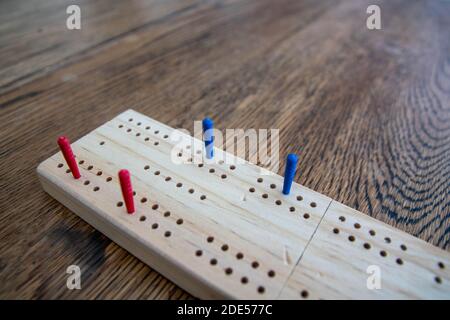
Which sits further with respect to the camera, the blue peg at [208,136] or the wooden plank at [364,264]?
the blue peg at [208,136]

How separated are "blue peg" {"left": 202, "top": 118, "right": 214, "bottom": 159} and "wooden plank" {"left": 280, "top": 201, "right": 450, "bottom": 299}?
0.23m

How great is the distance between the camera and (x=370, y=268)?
0.42 m

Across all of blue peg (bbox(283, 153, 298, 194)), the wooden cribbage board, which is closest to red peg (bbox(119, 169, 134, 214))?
the wooden cribbage board

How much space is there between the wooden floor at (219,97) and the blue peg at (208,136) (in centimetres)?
18

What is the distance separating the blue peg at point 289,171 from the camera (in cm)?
47

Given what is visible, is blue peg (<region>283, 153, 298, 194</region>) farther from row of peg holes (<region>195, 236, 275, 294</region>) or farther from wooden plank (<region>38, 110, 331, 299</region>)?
row of peg holes (<region>195, 236, 275, 294</region>)

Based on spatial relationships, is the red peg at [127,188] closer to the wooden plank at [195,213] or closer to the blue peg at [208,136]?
the wooden plank at [195,213]

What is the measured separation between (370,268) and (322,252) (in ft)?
0.22

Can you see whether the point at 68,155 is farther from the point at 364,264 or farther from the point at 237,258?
the point at 364,264

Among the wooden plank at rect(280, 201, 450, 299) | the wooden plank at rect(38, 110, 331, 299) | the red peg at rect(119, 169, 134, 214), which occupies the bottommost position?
the wooden plank at rect(280, 201, 450, 299)

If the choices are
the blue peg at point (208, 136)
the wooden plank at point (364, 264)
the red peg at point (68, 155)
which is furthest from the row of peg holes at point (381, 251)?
the red peg at point (68, 155)

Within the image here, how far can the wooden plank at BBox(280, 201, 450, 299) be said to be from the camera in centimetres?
40
